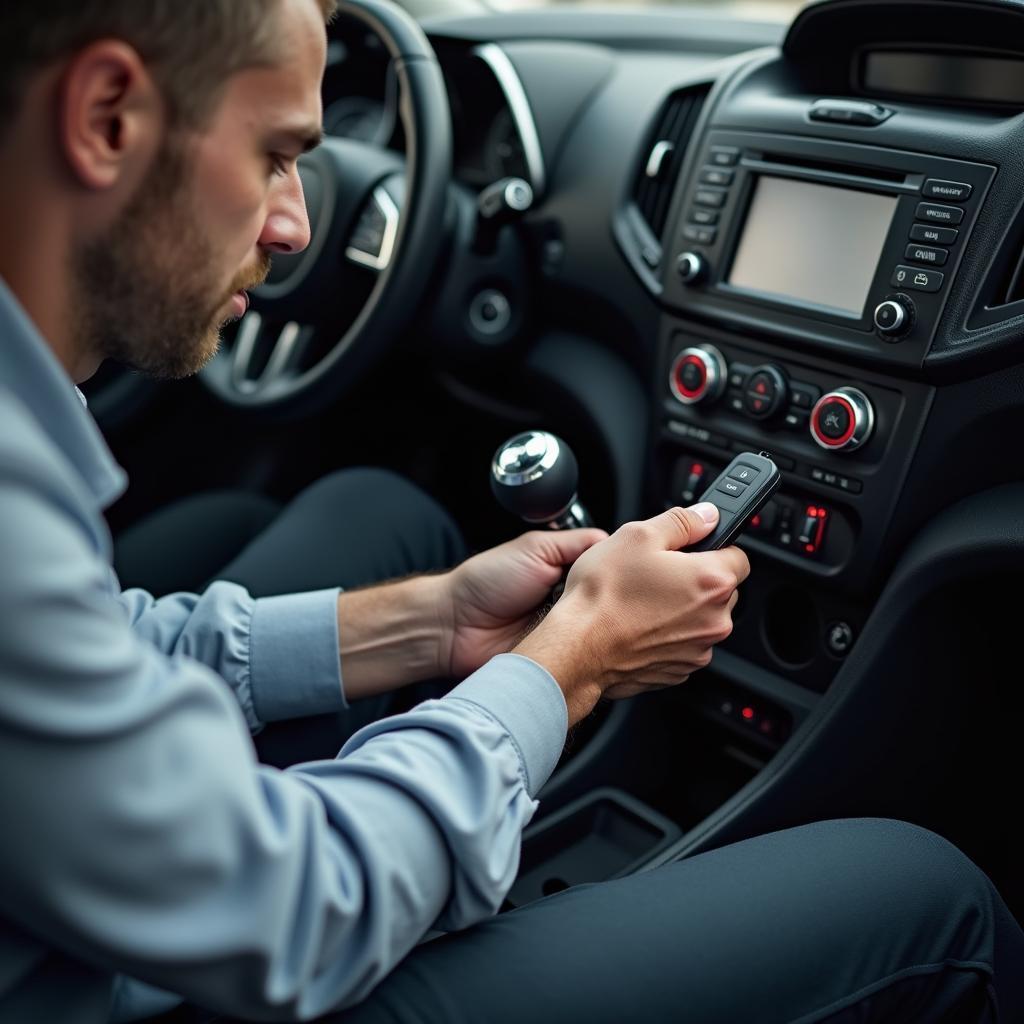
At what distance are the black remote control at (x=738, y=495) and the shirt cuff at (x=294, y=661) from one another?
0.37 meters

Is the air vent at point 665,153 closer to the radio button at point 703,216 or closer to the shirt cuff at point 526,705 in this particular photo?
the radio button at point 703,216

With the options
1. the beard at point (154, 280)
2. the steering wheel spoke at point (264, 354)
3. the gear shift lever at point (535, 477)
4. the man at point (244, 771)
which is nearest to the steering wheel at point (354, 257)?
the steering wheel spoke at point (264, 354)

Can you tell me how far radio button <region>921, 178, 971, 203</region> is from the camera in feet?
3.74

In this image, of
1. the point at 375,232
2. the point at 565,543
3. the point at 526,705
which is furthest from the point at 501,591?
the point at 375,232

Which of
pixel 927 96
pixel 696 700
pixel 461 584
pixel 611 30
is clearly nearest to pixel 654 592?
pixel 461 584

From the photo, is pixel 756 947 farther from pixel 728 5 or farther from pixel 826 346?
pixel 728 5

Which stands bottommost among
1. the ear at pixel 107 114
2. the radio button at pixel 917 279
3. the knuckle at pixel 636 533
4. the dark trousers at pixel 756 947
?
the dark trousers at pixel 756 947

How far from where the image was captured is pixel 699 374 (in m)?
1.40

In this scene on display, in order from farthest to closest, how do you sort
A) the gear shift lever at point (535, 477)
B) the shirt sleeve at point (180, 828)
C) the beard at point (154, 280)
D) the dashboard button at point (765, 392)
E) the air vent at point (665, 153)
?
1. the air vent at point (665, 153)
2. the dashboard button at point (765, 392)
3. the gear shift lever at point (535, 477)
4. the beard at point (154, 280)
5. the shirt sleeve at point (180, 828)

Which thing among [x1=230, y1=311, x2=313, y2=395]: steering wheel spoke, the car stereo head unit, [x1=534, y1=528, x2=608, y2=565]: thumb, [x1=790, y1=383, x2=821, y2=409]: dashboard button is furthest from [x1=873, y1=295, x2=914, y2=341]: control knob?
[x1=230, y1=311, x2=313, y2=395]: steering wheel spoke

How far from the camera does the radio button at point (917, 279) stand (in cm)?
115

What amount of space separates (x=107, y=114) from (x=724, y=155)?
84cm

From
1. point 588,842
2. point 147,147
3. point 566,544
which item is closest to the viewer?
point 147,147

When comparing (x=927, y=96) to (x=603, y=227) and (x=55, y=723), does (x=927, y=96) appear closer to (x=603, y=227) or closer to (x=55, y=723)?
(x=603, y=227)
